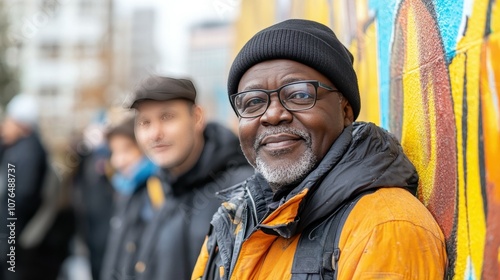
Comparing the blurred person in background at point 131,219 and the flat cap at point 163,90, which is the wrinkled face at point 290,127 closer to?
the flat cap at point 163,90

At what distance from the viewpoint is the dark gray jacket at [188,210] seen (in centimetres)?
356

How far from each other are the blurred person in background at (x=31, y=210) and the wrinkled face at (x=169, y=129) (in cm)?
309

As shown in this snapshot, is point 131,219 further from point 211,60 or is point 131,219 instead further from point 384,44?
point 211,60

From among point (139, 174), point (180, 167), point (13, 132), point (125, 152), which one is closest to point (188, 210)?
point (180, 167)

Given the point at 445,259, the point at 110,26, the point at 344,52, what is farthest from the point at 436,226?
the point at 110,26

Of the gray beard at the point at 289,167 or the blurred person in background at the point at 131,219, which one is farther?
the blurred person in background at the point at 131,219

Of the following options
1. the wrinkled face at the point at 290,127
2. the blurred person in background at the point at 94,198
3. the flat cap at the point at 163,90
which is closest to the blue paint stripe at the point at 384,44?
the wrinkled face at the point at 290,127

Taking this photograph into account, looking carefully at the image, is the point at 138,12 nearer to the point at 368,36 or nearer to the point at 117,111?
the point at 117,111

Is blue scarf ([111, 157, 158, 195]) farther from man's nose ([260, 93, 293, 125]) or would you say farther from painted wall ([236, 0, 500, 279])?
man's nose ([260, 93, 293, 125])

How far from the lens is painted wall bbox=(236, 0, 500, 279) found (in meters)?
1.78

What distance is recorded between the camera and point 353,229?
76.3 inches

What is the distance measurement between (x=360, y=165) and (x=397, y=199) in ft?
0.50

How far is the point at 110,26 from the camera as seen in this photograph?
45094mm

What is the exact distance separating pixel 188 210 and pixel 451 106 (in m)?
1.94
